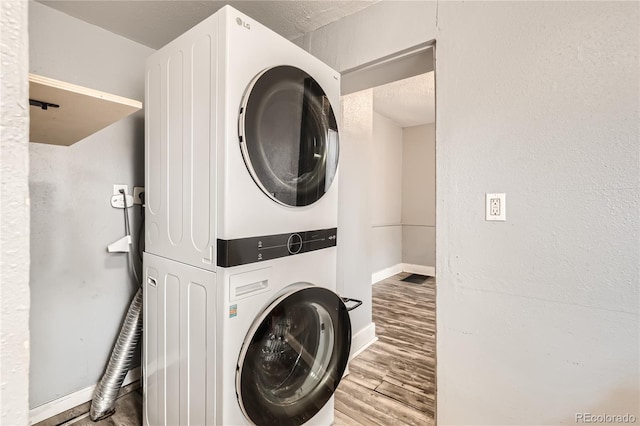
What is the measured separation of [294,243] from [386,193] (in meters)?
3.81

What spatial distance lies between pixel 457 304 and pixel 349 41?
5.14ft

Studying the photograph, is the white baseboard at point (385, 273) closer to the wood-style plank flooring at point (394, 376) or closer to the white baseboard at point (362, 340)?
the wood-style plank flooring at point (394, 376)

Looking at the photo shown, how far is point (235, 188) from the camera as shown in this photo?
3.46ft

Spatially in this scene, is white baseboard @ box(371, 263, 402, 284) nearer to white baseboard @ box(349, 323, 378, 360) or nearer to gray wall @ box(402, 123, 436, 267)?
gray wall @ box(402, 123, 436, 267)

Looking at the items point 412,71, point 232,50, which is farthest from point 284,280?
point 412,71

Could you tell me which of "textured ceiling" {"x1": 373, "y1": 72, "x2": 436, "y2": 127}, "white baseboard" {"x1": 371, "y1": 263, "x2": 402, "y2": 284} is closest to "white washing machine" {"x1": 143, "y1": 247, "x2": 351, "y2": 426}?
"textured ceiling" {"x1": 373, "y1": 72, "x2": 436, "y2": 127}

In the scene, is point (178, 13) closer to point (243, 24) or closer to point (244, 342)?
point (243, 24)

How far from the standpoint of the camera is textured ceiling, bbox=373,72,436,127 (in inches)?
129

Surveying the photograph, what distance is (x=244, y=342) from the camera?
108 cm

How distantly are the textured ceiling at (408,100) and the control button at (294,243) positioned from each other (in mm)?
2291

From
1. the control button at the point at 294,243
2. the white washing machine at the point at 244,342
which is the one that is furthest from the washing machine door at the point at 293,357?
the control button at the point at 294,243

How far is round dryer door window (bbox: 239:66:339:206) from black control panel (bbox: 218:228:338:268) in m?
0.16

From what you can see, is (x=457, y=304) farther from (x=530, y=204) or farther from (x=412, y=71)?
(x=412, y=71)

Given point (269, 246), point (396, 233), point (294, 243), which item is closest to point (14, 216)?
point (269, 246)
